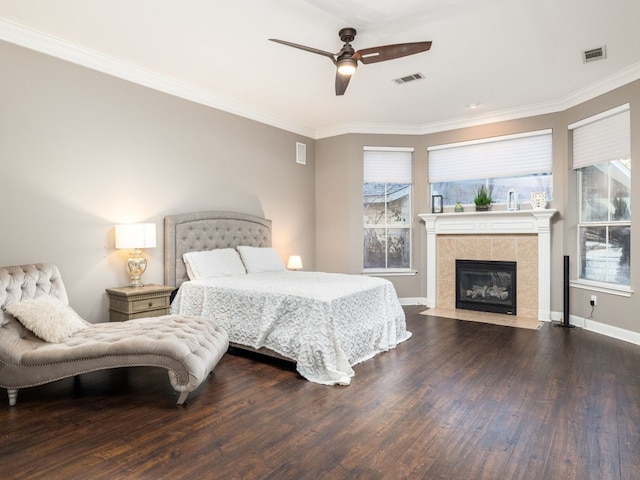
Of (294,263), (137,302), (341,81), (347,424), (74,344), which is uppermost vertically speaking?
(341,81)

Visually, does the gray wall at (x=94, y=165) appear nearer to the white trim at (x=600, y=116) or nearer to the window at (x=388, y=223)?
the window at (x=388, y=223)

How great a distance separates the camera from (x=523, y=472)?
1.88m

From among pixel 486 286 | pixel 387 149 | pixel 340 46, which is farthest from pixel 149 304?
pixel 486 286

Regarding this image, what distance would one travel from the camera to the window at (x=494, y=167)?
5.34 m

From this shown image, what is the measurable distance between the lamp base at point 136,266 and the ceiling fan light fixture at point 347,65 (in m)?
2.71

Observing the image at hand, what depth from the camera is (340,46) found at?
3.61m

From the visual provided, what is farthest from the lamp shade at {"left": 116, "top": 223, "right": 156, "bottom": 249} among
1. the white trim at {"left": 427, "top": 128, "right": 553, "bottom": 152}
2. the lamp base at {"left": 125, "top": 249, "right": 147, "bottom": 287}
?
the white trim at {"left": 427, "top": 128, "right": 553, "bottom": 152}

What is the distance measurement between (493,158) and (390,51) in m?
3.37

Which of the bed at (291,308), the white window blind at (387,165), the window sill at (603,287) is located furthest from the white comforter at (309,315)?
the white window blind at (387,165)

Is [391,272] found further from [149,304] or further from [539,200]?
[149,304]

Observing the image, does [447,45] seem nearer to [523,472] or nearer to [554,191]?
[554,191]

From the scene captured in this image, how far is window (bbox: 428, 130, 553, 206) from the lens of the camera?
5.34 metres

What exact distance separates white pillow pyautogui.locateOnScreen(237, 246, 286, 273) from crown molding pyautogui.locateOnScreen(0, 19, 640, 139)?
189cm

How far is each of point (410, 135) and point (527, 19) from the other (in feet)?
10.3
